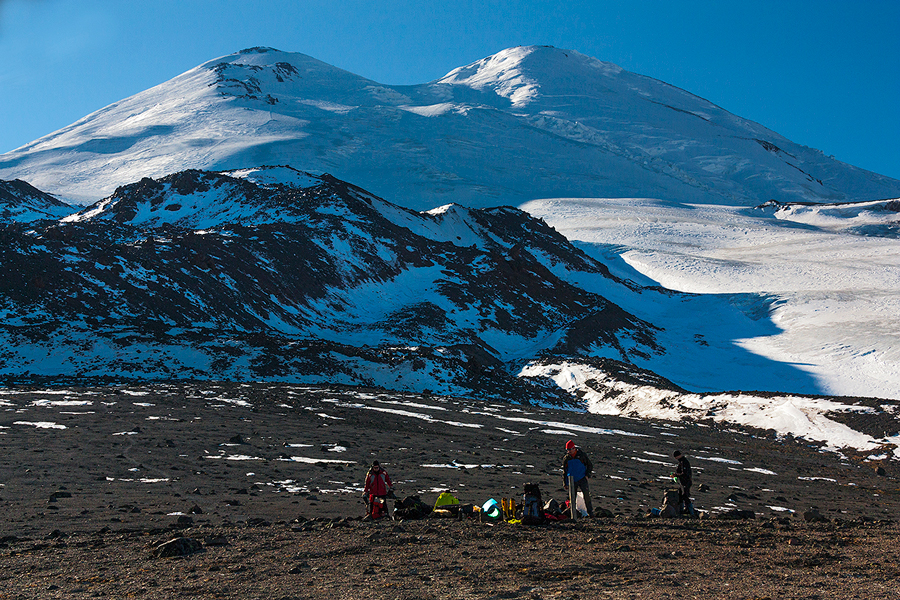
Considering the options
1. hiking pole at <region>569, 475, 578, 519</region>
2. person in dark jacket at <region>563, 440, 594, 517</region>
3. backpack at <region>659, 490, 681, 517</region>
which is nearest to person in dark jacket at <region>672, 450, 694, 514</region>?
backpack at <region>659, 490, 681, 517</region>

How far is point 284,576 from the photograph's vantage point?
353 inches

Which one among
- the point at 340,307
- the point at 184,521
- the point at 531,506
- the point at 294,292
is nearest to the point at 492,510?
the point at 531,506

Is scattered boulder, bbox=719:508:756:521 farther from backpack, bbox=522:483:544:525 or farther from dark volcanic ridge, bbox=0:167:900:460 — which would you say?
dark volcanic ridge, bbox=0:167:900:460

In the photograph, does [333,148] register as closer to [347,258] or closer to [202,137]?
[202,137]

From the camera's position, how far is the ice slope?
55.2 m

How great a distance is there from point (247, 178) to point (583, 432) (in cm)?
7759

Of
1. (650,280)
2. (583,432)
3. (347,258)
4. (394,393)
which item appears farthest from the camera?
(650,280)

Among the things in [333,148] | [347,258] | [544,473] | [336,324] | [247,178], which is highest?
[333,148]

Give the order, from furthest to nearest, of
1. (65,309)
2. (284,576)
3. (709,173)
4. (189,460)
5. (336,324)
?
(709,173), (336,324), (65,309), (189,460), (284,576)

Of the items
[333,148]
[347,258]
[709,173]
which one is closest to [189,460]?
[347,258]

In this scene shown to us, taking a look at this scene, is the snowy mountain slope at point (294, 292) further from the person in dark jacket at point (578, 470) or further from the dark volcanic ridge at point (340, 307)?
the person in dark jacket at point (578, 470)

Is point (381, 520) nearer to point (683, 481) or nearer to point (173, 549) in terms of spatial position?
point (173, 549)

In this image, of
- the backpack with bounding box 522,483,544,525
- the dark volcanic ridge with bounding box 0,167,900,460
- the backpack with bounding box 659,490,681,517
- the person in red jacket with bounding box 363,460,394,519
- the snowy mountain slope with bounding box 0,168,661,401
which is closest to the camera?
the backpack with bounding box 522,483,544,525

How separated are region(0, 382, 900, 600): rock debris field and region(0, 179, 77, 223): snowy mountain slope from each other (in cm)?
6214
